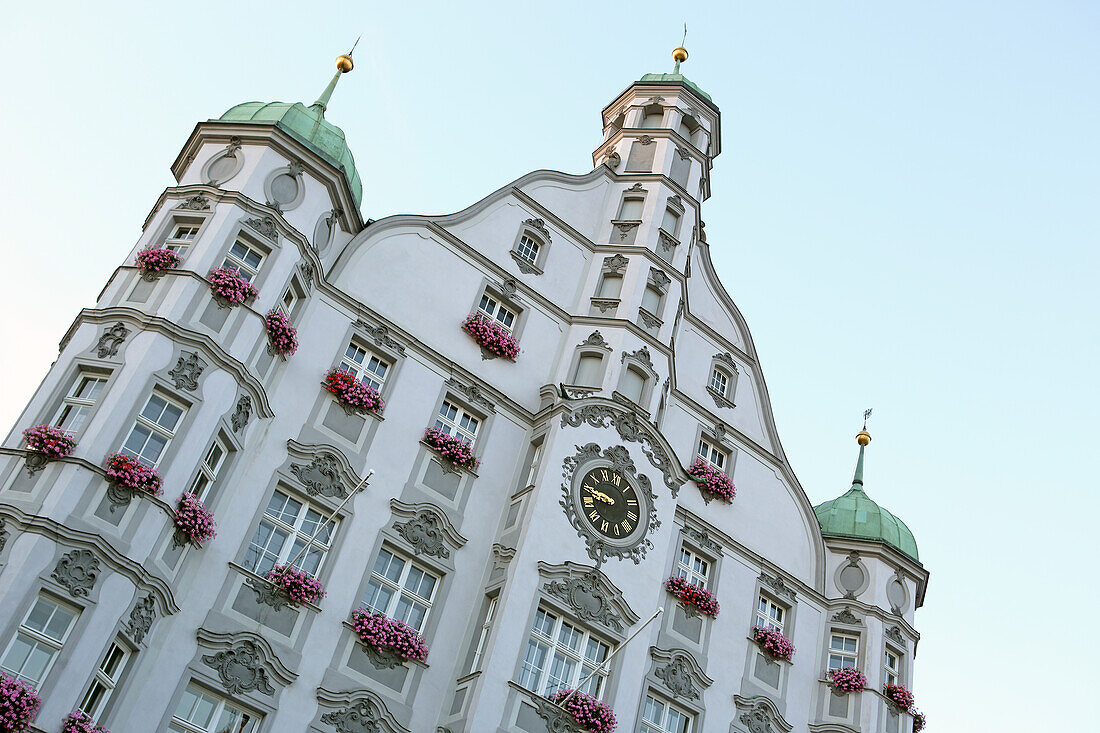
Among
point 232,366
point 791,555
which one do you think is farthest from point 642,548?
point 232,366

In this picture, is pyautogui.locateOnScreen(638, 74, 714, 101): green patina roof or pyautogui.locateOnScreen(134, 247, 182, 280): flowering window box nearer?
pyautogui.locateOnScreen(134, 247, 182, 280): flowering window box

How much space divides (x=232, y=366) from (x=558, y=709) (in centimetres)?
930

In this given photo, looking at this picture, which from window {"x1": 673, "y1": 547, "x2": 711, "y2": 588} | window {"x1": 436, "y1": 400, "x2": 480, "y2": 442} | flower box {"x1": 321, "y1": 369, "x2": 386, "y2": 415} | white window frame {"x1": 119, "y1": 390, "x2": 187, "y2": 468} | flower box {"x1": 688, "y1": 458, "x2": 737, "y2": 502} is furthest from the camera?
flower box {"x1": 688, "y1": 458, "x2": 737, "y2": 502}

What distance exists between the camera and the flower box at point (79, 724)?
17.7 meters

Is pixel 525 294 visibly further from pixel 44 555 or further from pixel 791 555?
pixel 44 555

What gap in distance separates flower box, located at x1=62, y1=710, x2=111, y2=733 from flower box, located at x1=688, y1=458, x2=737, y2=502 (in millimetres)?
16002

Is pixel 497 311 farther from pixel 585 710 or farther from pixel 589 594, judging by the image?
pixel 585 710

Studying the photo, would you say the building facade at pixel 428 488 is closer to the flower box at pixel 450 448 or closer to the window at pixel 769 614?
the window at pixel 769 614

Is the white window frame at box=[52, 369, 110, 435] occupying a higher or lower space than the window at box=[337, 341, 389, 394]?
lower

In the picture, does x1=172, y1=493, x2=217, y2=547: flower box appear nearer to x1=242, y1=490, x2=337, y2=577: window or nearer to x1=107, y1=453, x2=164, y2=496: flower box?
x1=107, y1=453, x2=164, y2=496: flower box

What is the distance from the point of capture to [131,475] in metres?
19.9

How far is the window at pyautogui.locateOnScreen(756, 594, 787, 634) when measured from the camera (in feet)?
97.1

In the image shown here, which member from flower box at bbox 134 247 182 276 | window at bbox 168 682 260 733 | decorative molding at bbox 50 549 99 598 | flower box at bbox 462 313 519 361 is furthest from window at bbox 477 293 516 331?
decorative molding at bbox 50 549 99 598

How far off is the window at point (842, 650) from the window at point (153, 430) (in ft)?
59.0
